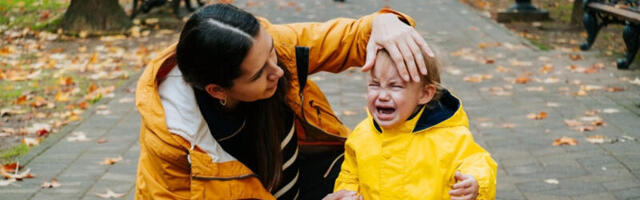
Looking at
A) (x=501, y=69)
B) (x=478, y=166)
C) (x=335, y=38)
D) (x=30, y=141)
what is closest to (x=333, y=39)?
(x=335, y=38)

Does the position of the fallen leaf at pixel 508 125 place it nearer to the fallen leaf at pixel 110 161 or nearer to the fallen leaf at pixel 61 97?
the fallen leaf at pixel 110 161

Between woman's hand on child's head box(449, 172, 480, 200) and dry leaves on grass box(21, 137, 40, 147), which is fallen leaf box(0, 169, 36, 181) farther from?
woman's hand on child's head box(449, 172, 480, 200)

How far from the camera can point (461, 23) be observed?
10422 millimetres

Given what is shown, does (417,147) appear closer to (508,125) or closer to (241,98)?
(241,98)

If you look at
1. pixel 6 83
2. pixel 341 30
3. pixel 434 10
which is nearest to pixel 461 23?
pixel 434 10

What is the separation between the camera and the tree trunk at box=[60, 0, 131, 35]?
9.78m

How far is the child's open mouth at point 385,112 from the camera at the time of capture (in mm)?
2451

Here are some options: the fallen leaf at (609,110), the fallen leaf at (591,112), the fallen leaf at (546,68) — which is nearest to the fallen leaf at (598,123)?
the fallen leaf at (591,112)

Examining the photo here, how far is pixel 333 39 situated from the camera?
8.89 feet

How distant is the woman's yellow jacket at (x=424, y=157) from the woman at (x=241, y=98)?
279mm

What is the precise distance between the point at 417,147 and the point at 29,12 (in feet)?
35.8

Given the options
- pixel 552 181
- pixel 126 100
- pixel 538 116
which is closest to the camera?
pixel 552 181

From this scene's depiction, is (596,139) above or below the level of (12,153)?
above

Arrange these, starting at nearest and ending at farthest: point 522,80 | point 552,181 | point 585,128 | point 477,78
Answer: point 552,181, point 585,128, point 522,80, point 477,78
